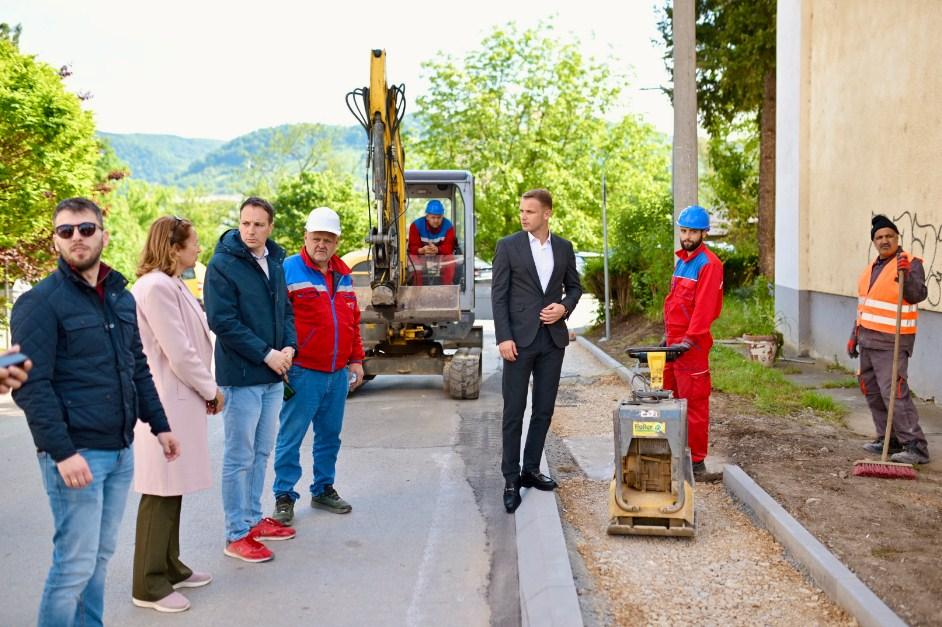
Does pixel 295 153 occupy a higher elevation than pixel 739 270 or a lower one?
higher

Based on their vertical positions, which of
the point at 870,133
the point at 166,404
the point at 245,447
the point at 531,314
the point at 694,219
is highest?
the point at 870,133

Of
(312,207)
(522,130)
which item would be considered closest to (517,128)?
(522,130)

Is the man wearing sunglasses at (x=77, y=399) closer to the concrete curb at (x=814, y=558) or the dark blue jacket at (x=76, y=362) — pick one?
the dark blue jacket at (x=76, y=362)

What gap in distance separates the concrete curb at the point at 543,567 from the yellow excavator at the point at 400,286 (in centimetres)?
596

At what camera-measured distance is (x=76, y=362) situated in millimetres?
4051

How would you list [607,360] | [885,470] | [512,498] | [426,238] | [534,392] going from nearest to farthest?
1. [512,498]
2. [534,392]
3. [885,470]
4. [426,238]
5. [607,360]

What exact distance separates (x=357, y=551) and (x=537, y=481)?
150cm

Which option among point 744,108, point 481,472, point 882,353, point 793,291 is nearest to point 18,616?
point 481,472

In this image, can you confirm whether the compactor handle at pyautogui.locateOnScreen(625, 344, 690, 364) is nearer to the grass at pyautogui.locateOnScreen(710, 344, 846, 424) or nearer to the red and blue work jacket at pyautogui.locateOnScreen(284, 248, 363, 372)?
the red and blue work jacket at pyautogui.locateOnScreen(284, 248, 363, 372)

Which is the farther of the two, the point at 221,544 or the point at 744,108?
the point at 744,108

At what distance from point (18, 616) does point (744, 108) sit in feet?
66.0

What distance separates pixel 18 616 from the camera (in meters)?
5.16

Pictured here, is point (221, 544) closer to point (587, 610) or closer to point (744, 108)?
point (587, 610)

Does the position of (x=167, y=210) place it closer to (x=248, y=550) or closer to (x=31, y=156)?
(x=31, y=156)
